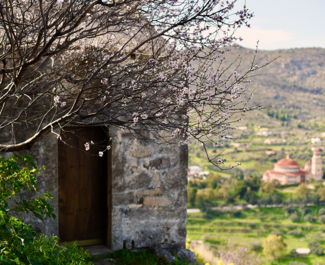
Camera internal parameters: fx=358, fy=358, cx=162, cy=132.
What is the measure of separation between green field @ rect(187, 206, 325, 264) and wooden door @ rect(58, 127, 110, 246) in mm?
32520

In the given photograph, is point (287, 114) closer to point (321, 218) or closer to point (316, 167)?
point (316, 167)

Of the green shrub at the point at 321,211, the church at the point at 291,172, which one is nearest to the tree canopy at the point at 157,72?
the church at the point at 291,172

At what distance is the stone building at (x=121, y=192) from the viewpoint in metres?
4.38

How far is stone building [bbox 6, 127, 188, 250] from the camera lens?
173 inches

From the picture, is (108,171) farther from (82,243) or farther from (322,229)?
(322,229)

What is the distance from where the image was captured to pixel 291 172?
46969 millimetres

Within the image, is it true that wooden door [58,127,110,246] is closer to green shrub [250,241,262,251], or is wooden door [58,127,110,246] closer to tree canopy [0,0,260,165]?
tree canopy [0,0,260,165]

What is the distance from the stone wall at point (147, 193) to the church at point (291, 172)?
43765 mm

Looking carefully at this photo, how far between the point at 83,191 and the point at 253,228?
39.9 metres

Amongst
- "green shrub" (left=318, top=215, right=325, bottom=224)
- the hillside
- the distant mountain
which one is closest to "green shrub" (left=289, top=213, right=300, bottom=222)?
"green shrub" (left=318, top=215, right=325, bottom=224)

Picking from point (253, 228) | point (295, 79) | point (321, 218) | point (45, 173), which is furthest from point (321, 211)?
point (45, 173)

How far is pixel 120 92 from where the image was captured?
3.26 metres

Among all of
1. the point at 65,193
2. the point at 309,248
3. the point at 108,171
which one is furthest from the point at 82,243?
the point at 309,248

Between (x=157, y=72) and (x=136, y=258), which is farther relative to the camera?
(x=136, y=258)
